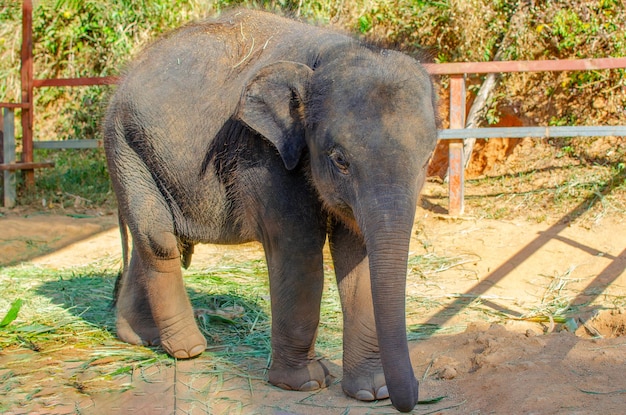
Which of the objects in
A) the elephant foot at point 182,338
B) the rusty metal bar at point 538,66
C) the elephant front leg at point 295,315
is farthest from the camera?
the rusty metal bar at point 538,66

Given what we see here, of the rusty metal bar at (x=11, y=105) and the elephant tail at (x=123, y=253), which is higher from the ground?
the rusty metal bar at (x=11, y=105)

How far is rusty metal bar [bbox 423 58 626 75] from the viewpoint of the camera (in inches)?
299

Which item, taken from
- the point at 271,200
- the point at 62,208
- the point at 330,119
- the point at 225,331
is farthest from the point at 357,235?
the point at 62,208

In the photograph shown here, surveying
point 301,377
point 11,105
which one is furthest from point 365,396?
point 11,105

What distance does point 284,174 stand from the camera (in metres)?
3.73

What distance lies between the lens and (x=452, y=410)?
3607 millimetres

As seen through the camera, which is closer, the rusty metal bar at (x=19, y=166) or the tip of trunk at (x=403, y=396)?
the tip of trunk at (x=403, y=396)

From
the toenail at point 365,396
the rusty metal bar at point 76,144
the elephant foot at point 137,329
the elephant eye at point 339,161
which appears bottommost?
the elephant foot at point 137,329

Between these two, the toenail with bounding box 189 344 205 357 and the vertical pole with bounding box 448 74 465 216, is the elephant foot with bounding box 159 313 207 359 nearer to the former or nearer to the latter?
the toenail with bounding box 189 344 205 357

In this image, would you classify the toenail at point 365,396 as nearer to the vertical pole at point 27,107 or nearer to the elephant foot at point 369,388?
the elephant foot at point 369,388

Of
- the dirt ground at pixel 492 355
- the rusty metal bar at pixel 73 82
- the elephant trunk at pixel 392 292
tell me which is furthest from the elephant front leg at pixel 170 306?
the rusty metal bar at pixel 73 82

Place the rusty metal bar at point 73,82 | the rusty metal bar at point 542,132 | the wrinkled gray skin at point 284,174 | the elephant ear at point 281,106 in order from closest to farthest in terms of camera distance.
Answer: the wrinkled gray skin at point 284,174 → the elephant ear at point 281,106 → the rusty metal bar at point 542,132 → the rusty metal bar at point 73,82

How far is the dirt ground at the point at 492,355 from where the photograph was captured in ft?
12.0

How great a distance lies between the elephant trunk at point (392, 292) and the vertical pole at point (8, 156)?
7879 mm
